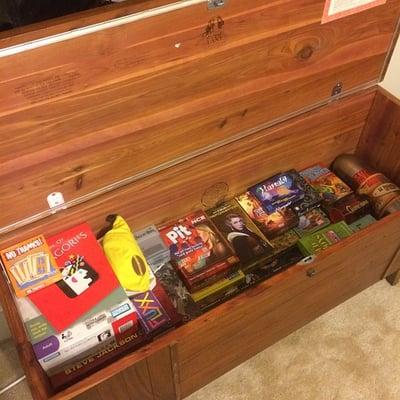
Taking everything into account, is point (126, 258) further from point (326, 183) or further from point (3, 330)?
point (326, 183)

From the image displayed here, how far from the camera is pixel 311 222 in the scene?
130 centimetres

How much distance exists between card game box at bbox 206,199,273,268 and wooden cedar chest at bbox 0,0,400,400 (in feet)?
0.17

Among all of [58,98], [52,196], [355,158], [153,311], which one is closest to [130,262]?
[153,311]

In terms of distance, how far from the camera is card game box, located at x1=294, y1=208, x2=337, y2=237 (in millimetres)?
1279

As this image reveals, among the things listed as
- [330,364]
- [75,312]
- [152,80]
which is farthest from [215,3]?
[330,364]

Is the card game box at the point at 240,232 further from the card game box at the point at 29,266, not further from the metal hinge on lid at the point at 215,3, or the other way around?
the metal hinge on lid at the point at 215,3

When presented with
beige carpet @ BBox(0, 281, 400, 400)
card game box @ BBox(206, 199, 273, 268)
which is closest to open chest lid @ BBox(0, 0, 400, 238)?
card game box @ BBox(206, 199, 273, 268)

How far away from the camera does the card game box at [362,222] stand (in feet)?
4.28

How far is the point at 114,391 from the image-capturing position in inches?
34.7

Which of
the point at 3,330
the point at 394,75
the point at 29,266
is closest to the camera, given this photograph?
the point at 29,266

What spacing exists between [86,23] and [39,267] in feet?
1.71

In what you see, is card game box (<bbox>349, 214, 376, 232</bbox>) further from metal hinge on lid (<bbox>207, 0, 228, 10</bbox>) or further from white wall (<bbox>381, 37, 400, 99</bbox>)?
metal hinge on lid (<bbox>207, 0, 228, 10</bbox>)

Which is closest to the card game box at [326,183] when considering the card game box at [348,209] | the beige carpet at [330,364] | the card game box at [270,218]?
the card game box at [348,209]

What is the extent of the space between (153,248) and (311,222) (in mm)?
463
